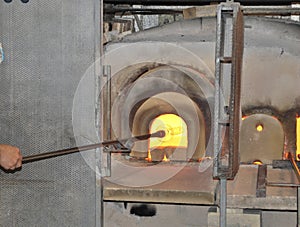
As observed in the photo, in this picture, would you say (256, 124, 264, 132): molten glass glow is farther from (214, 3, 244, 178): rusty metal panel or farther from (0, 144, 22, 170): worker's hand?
(0, 144, 22, 170): worker's hand

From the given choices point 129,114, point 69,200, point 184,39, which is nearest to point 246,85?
point 184,39

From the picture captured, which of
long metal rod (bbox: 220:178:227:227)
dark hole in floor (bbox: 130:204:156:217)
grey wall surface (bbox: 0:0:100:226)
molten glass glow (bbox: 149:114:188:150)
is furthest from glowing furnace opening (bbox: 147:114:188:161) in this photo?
long metal rod (bbox: 220:178:227:227)

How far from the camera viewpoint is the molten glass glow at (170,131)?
108 inches

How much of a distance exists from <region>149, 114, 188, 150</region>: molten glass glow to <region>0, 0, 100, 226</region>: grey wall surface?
1.87 feet

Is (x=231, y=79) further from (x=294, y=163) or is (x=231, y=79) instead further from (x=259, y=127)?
(x=259, y=127)

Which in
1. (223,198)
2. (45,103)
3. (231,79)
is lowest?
(223,198)

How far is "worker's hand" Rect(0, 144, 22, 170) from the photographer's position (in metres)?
2.03

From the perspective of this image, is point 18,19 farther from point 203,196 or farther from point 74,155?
point 203,196

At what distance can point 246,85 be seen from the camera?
8.47 ft

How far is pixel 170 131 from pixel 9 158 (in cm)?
93

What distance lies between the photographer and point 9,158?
6.70 ft

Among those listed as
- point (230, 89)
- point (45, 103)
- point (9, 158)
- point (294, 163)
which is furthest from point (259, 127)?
point (9, 158)

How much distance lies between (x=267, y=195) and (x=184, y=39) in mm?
862

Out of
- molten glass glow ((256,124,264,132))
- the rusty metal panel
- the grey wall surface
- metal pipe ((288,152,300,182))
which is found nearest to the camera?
the rusty metal panel
